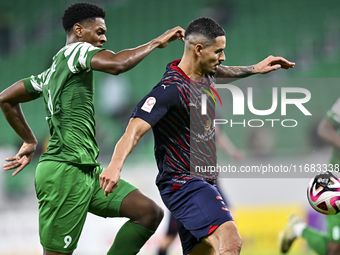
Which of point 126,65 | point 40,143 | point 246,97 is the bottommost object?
point 40,143

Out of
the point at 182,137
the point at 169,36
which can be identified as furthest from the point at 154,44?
the point at 182,137

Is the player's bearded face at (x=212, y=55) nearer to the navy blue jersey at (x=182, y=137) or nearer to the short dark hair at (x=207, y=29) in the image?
the short dark hair at (x=207, y=29)

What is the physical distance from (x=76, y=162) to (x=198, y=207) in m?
Result: 0.99

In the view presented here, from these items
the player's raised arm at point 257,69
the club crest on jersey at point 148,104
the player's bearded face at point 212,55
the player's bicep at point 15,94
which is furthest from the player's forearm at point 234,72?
the player's bicep at point 15,94

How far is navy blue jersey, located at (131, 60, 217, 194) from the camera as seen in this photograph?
302cm

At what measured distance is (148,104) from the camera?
2.80 metres

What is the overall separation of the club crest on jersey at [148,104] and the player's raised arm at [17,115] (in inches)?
54.9

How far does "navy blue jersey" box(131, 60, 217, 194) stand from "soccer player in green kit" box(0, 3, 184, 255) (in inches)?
13.8

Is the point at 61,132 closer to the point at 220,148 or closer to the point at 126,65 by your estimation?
the point at 126,65

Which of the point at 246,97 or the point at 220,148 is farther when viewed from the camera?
the point at 246,97

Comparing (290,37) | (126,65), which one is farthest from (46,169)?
(290,37)

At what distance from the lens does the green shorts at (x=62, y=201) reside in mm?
3238

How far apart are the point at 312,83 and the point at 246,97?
1183mm

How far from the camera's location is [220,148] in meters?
6.11
